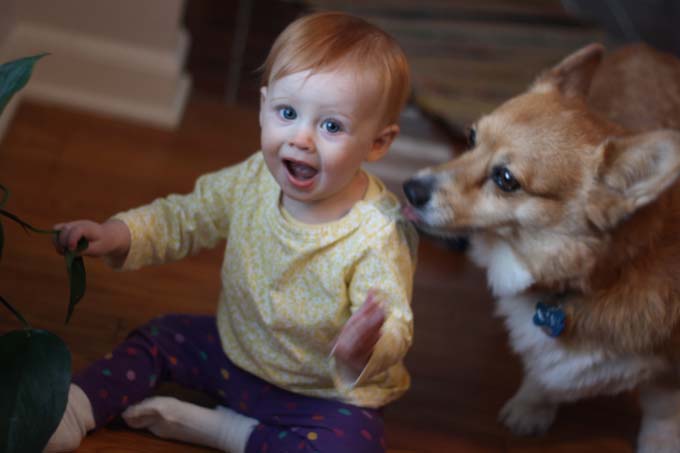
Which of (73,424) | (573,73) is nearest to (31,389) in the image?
(73,424)

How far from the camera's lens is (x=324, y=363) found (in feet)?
4.61

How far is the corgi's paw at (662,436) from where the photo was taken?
168cm

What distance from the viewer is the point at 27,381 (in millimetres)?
1017

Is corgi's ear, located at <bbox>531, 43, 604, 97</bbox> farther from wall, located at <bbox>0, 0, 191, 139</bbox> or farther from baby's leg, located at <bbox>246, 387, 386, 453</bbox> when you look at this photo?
wall, located at <bbox>0, 0, 191, 139</bbox>

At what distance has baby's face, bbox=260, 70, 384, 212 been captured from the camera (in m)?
1.24

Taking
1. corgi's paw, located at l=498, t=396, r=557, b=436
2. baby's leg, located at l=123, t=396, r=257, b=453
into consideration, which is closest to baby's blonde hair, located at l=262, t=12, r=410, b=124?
baby's leg, located at l=123, t=396, r=257, b=453

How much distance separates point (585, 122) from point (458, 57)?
1.78 m

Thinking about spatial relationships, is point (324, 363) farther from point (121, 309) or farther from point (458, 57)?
point (458, 57)

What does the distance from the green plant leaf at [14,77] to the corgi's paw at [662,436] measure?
1.40 m

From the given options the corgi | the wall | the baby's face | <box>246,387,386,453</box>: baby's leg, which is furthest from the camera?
the wall

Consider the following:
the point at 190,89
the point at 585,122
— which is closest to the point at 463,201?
the point at 585,122

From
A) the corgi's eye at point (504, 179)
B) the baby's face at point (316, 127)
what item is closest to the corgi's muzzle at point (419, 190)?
the corgi's eye at point (504, 179)

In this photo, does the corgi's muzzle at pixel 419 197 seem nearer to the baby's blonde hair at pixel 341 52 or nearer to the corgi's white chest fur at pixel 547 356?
the corgi's white chest fur at pixel 547 356

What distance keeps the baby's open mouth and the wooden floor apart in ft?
1.76
